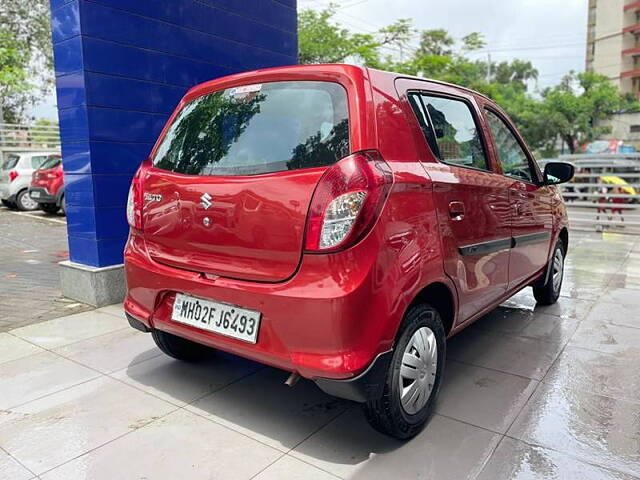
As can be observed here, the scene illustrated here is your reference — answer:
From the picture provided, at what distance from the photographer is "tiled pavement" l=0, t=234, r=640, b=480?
90.6 inches

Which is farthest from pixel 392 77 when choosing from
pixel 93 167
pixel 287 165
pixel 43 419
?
pixel 93 167

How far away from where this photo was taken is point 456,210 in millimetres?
2727

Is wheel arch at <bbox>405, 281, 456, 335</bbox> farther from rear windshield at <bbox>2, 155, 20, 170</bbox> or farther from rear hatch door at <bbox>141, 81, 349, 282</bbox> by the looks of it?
rear windshield at <bbox>2, 155, 20, 170</bbox>

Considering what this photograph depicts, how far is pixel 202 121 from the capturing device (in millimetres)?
2789

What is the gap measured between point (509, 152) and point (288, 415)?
7.79 feet

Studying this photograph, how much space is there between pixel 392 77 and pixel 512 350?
85.7 inches

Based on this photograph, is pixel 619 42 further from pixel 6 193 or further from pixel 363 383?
pixel 363 383

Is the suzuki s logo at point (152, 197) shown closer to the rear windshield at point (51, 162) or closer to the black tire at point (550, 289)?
the black tire at point (550, 289)

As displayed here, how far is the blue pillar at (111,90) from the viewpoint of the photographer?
4285mm

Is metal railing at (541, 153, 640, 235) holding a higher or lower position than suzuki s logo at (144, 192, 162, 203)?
lower

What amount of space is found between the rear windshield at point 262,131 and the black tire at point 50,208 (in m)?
11.0

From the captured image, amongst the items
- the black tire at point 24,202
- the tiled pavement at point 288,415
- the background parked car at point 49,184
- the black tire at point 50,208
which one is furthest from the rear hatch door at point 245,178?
the black tire at point 24,202

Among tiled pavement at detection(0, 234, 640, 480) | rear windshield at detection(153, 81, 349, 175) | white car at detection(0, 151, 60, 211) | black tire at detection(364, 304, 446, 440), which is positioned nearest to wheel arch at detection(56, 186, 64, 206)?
white car at detection(0, 151, 60, 211)

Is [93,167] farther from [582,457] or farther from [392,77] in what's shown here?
[582,457]
